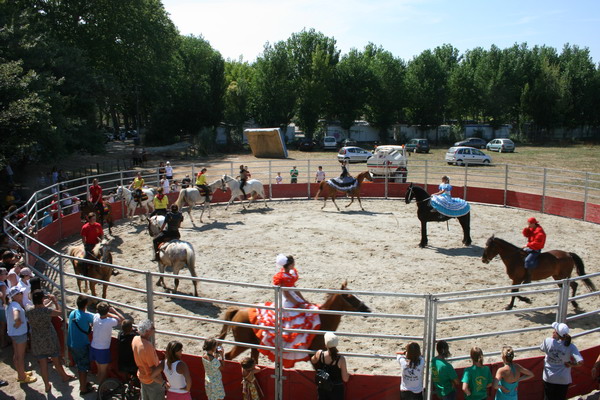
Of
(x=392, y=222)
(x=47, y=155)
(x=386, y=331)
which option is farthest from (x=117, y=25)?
(x=386, y=331)

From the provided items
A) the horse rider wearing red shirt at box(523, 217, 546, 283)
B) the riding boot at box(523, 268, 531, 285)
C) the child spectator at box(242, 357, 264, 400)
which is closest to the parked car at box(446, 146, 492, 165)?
the horse rider wearing red shirt at box(523, 217, 546, 283)

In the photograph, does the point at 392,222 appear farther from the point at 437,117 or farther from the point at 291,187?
the point at 437,117

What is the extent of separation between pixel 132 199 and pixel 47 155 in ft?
23.4

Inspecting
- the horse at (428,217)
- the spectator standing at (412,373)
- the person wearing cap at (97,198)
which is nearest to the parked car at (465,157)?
the horse at (428,217)

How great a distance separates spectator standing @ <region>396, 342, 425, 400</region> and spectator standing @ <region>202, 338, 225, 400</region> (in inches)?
83.5

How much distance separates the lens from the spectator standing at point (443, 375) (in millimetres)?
5535

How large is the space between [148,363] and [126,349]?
0.71 metres

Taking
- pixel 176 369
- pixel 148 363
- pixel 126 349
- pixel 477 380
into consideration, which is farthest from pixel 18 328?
pixel 477 380

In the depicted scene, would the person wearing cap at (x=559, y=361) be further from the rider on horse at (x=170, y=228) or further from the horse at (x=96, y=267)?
the rider on horse at (x=170, y=228)

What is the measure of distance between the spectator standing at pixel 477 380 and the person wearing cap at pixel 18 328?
5.94 metres

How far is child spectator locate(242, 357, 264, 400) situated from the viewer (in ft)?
19.2

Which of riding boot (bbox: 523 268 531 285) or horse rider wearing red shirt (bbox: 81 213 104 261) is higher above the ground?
horse rider wearing red shirt (bbox: 81 213 104 261)

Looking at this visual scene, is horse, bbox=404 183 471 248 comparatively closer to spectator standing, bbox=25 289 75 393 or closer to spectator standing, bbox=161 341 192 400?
spectator standing, bbox=161 341 192 400

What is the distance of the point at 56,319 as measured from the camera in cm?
762
